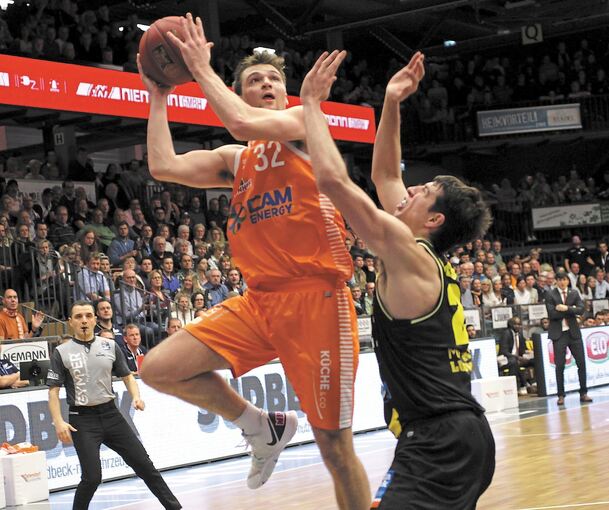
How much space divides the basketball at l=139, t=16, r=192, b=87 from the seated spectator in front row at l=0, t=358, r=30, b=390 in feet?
21.7

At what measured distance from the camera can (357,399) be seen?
533 inches

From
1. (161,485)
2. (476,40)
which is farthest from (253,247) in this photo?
(476,40)

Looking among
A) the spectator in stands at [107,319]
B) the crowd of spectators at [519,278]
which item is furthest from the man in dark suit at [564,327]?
the spectator in stands at [107,319]

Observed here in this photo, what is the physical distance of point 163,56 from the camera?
15.4ft

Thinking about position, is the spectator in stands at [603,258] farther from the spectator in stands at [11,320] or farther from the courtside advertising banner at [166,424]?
the spectator in stands at [11,320]

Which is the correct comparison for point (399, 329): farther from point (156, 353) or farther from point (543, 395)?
point (543, 395)

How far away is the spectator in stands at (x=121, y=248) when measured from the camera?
15171mm

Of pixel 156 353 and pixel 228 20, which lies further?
pixel 228 20

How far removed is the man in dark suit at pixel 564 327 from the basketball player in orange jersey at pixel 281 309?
1085 centimetres

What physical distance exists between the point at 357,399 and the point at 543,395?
489 centimetres

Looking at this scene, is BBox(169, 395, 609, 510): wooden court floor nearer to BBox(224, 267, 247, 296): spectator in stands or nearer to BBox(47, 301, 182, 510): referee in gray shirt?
BBox(47, 301, 182, 510): referee in gray shirt

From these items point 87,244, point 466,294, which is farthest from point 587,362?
point 87,244

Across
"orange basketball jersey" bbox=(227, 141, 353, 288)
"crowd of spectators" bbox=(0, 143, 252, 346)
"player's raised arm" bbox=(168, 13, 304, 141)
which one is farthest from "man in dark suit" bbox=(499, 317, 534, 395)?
"player's raised arm" bbox=(168, 13, 304, 141)

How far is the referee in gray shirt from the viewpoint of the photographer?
7.53 meters
